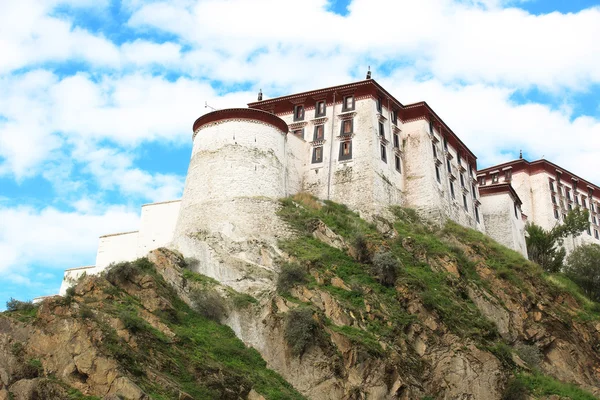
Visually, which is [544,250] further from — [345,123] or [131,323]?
[131,323]

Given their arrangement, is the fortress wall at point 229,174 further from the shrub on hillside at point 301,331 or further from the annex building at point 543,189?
the annex building at point 543,189

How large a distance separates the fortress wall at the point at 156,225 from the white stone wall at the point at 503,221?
2171 centimetres

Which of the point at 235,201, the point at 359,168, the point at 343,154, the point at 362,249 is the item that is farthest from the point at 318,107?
the point at 362,249

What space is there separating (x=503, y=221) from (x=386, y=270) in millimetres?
20920

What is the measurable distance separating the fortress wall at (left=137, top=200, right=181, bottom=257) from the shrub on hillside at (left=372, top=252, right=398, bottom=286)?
1224 centimetres

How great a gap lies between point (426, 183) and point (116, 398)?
26633 millimetres

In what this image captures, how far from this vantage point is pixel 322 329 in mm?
29875

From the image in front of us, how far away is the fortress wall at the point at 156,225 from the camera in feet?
136

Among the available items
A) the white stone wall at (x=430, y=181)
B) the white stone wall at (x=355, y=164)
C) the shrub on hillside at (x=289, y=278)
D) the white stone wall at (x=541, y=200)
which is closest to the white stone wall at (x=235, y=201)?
the shrub on hillside at (x=289, y=278)

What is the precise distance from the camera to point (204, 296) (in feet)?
107

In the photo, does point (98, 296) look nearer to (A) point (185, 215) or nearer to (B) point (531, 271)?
(A) point (185, 215)

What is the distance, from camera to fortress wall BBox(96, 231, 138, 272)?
4200 cm

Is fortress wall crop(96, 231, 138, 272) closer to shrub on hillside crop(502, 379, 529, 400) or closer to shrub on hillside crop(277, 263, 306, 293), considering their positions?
shrub on hillside crop(277, 263, 306, 293)

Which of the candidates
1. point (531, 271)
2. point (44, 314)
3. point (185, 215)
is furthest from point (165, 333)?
point (531, 271)
